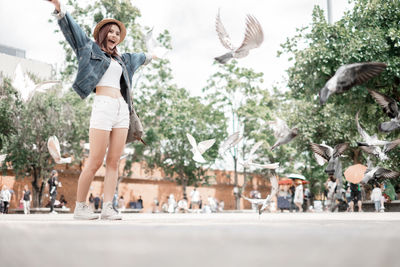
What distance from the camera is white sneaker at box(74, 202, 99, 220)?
12.1 feet

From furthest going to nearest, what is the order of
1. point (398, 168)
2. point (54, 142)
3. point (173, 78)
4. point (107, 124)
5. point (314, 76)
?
point (173, 78) < point (398, 168) < point (314, 76) < point (54, 142) < point (107, 124)

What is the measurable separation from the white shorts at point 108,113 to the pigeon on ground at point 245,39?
1626mm

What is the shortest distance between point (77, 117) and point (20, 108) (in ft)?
10.5

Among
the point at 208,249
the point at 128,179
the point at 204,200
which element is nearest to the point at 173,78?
the point at 128,179

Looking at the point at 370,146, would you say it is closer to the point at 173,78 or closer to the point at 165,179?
the point at 173,78

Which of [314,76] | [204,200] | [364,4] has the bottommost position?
[204,200]

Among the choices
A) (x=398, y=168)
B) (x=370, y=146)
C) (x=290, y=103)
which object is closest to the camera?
(x=370, y=146)

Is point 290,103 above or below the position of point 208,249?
above

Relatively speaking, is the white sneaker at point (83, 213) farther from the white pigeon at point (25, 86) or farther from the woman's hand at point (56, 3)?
the white pigeon at point (25, 86)

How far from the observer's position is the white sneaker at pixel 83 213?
3682mm

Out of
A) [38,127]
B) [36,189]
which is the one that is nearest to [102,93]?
[38,127]

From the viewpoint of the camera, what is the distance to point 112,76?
3828 millimetres

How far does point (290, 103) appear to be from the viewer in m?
32.1

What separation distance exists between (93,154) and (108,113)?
39 centimetres
